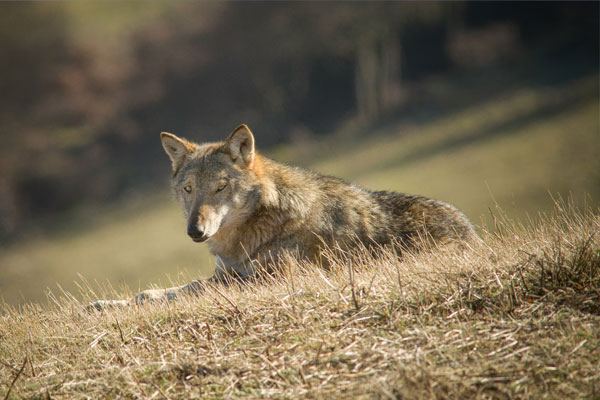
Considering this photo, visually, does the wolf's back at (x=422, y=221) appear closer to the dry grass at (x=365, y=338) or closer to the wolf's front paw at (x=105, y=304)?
the dry grass at (x=365, y=338)

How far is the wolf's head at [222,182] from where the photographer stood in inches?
234

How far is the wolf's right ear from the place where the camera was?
6555 mm

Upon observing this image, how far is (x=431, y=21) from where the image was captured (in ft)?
126

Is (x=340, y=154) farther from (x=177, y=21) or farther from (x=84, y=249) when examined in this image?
(x=177, y=21)

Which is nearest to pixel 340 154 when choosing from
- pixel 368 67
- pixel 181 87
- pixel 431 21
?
pixel 368 67

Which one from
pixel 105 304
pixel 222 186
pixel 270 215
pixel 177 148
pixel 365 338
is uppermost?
pixel 177 148

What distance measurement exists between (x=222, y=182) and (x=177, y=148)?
41.5 inches

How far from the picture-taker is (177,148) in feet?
21.8

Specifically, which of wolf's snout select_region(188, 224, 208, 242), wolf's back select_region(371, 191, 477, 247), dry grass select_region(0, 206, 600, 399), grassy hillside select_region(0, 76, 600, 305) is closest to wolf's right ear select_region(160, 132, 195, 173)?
wolf's snout select_region(188, 224, 208, 242)

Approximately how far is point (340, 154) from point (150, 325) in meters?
27.3

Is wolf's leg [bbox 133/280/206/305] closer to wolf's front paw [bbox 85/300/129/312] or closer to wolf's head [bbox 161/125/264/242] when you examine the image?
wolf's front paw [bbox 85/300/129/312]

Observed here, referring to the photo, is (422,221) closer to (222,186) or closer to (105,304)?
(222,186)

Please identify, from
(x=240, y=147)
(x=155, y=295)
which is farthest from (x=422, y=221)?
(x=155, y=295)

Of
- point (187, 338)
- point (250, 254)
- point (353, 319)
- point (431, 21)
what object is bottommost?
point (353, 319)
